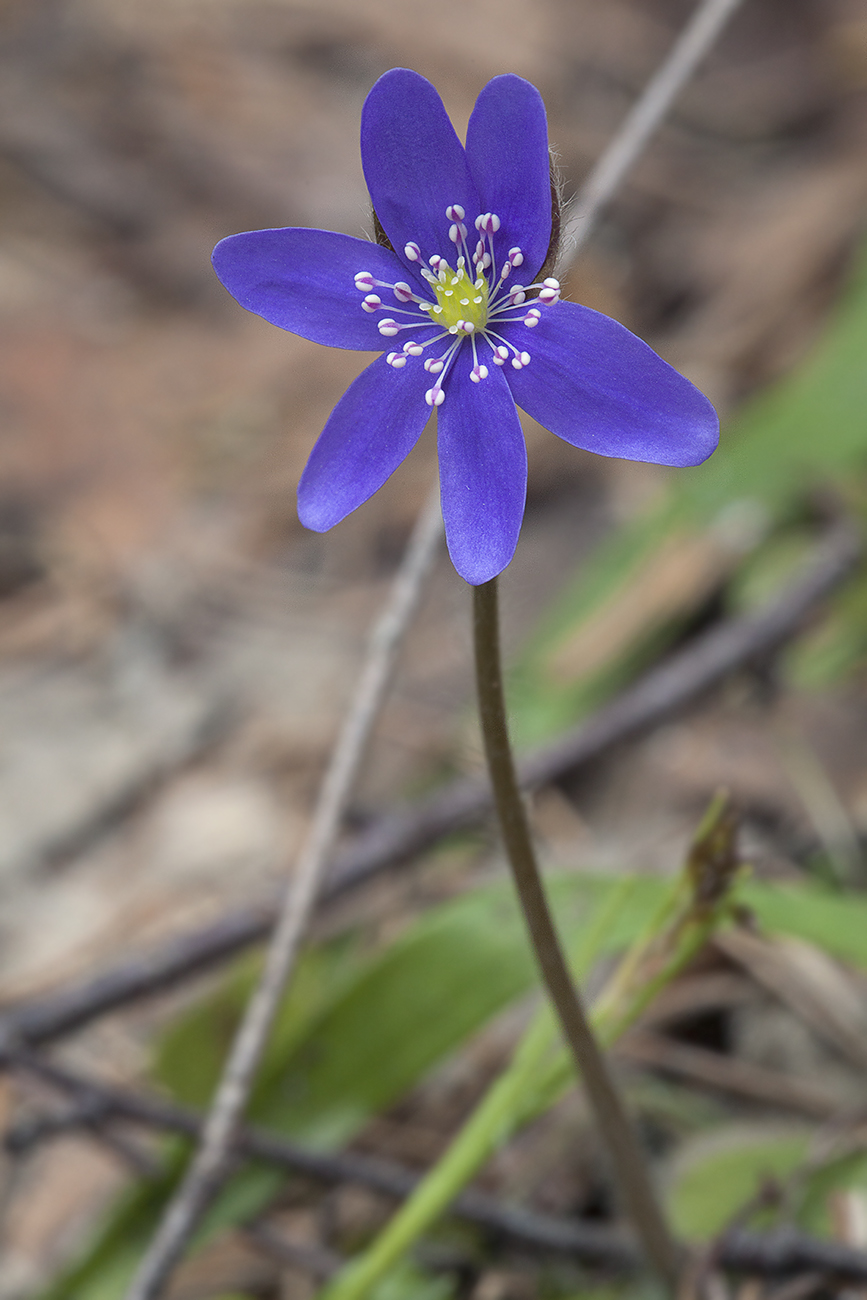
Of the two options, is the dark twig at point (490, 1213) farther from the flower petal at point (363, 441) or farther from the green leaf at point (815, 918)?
the flower petal at point (363, 441)

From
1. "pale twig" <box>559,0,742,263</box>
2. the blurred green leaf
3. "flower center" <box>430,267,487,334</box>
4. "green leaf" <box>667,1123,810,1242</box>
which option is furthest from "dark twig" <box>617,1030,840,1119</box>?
"pale twig" <box>559,0,742,263</box>

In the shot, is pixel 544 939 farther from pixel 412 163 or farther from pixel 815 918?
pixel 412 163

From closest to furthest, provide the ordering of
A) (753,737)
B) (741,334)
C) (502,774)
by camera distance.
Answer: (502,774) → (753,737) → (741,334)

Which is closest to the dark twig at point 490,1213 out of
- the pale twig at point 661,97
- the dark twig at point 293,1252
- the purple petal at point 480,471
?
the dark twig at point 293,1252

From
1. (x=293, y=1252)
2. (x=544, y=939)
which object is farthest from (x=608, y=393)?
(x=293, y=1252)

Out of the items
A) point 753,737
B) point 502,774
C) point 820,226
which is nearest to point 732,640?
point 753,737

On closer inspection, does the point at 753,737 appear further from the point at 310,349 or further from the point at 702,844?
the point at 310,349
